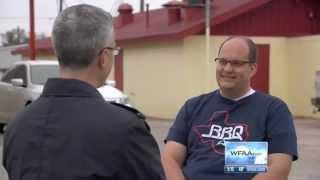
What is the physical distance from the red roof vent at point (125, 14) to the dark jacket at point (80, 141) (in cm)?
3013

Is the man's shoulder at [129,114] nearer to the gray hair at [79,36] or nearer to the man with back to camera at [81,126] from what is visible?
the man with back to camera at [81,126]

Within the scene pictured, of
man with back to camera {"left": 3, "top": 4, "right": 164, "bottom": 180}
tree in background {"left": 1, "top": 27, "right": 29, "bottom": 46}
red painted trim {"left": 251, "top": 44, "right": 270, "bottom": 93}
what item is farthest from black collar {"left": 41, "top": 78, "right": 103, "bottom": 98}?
tree in background {"left": 1, "top": 27, "right": 29, "bottom": 46}

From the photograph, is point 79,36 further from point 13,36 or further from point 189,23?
point 13,36

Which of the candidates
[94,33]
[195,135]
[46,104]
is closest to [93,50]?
[94,33]

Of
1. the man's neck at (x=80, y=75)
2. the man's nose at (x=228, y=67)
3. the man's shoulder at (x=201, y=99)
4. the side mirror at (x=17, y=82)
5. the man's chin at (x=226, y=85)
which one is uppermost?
the man's neck at (x=80, y=75)

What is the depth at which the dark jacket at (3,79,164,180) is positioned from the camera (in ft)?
7.30

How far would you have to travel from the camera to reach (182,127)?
4152 mm

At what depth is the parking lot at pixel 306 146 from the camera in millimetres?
11002

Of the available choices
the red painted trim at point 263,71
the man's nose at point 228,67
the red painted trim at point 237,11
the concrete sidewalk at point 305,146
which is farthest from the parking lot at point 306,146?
the man's nose at point 228,67

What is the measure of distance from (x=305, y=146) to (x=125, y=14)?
18559 millimetres

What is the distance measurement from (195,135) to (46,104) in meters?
1.81

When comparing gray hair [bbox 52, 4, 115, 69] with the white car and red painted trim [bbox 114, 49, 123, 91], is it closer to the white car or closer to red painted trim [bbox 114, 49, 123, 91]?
the white car

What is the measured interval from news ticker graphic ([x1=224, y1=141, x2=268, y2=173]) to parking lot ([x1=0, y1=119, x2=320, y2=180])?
6750 millimetres

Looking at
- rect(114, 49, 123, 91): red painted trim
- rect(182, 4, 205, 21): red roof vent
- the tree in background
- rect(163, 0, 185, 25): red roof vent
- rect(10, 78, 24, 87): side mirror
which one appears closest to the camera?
rect(10, 78, 24, 87): side mirror
